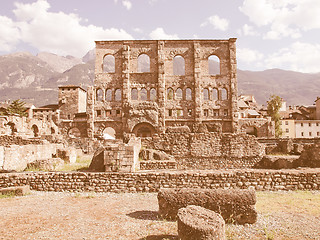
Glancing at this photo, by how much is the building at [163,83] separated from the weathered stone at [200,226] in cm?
2753

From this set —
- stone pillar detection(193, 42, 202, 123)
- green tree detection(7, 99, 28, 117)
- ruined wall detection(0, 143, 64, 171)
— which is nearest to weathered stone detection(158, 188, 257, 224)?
ruined wall detection(0, 143, 64, 171)

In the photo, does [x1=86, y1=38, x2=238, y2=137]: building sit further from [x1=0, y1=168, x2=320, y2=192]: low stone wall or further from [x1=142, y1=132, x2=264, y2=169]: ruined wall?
[x1=0, y1=168, x2=320, y2=192]: low stone wall

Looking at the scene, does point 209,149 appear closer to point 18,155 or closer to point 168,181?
point 168,181

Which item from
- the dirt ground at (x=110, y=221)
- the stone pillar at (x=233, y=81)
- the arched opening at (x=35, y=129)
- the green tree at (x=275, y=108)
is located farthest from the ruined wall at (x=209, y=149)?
the green tree at (x=275, y=108)

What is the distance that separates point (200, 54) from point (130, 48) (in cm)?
1079

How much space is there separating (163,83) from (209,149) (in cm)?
1822

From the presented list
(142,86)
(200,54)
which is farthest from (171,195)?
(200,54)

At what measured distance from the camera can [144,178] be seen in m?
8.37

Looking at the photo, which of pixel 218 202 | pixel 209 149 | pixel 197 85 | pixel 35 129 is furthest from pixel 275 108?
pixel 218 202

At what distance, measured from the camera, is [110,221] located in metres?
5.52

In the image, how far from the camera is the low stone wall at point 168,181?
27.2 ft

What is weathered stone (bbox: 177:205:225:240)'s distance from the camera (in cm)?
385

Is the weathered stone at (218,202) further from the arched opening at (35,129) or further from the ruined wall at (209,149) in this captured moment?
the arched opening at (35,129)

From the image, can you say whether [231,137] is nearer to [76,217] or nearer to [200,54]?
[76,217]
